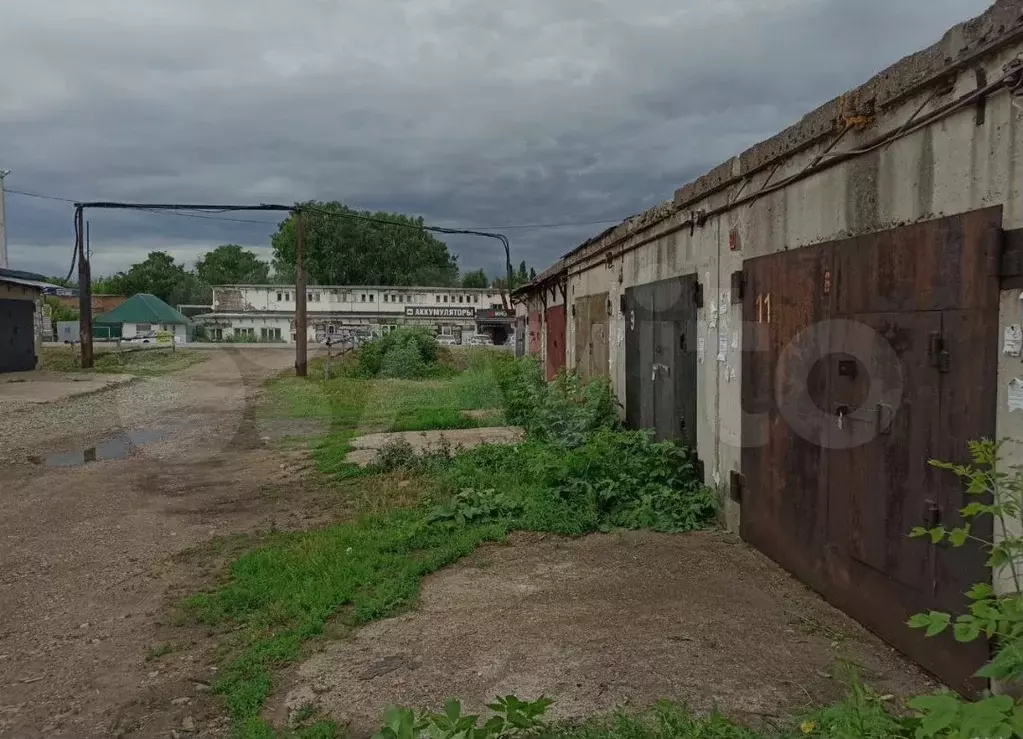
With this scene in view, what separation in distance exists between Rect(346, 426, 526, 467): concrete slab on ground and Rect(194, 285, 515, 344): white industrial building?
4924 centimetres

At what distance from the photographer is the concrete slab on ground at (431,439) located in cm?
941

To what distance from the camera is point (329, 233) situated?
67688mm

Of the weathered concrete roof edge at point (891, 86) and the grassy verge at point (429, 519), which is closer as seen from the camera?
the weathered concrete roof edge at point (891, 86)

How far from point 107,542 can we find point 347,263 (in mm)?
65276

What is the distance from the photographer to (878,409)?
3688mm

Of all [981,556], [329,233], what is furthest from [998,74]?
[329,233]

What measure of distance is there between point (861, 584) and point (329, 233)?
222ft

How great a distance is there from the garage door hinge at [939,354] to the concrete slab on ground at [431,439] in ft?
21.1

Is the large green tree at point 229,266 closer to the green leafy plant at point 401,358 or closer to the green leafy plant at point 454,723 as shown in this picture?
the green leafy plant at point 401,358

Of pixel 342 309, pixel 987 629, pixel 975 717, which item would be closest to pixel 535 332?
pixel 987 629

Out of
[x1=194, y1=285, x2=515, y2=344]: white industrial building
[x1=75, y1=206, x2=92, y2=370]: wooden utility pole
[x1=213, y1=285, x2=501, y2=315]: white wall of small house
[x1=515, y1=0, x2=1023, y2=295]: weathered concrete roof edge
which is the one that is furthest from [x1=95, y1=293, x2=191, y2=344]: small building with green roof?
[x1=515, y1=0, x2=1023, y2=295]: weathered concrete roof edge

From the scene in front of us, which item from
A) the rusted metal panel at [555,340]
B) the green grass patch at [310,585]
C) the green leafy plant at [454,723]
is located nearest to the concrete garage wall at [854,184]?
the green leafy plant at [454,723]

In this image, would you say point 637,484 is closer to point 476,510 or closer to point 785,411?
point 476,510

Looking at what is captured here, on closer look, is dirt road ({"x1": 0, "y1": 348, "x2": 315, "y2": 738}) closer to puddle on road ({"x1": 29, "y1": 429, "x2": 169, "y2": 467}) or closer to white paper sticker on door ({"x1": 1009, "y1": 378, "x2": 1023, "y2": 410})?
puddle on road ({"x1": 29, "y1": 429, "x2": 169, "y2": 467})
